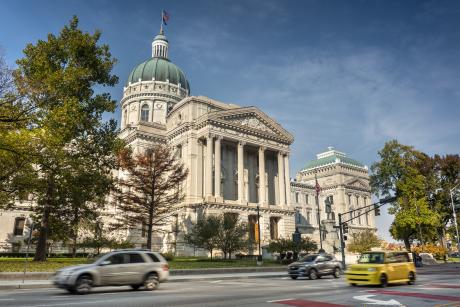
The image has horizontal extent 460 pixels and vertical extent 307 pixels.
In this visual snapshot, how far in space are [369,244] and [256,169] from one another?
21.9 m

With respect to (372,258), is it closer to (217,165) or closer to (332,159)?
(217,165)

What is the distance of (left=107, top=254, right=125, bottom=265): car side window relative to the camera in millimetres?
14492

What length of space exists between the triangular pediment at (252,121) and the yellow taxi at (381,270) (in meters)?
40.2

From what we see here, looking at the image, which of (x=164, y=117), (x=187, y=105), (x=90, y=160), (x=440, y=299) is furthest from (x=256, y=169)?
(x=440, y=299)

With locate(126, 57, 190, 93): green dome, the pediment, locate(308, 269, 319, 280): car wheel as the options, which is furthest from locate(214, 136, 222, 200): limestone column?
the pediment

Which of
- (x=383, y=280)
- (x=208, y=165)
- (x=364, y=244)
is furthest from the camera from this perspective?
(x=208, y=165)

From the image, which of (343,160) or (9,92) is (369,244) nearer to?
(9,92)

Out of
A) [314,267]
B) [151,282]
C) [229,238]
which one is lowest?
[151,282]

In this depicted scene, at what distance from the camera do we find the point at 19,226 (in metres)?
54.1

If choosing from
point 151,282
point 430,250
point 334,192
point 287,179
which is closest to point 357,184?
point 334,192

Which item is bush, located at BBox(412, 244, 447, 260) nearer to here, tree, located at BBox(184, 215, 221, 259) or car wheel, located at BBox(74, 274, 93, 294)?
tree, located at BBox(184, 215, 221, 259)

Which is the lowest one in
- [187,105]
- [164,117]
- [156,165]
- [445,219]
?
[445,219]

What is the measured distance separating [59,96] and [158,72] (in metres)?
62.6

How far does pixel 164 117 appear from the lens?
80438mm
